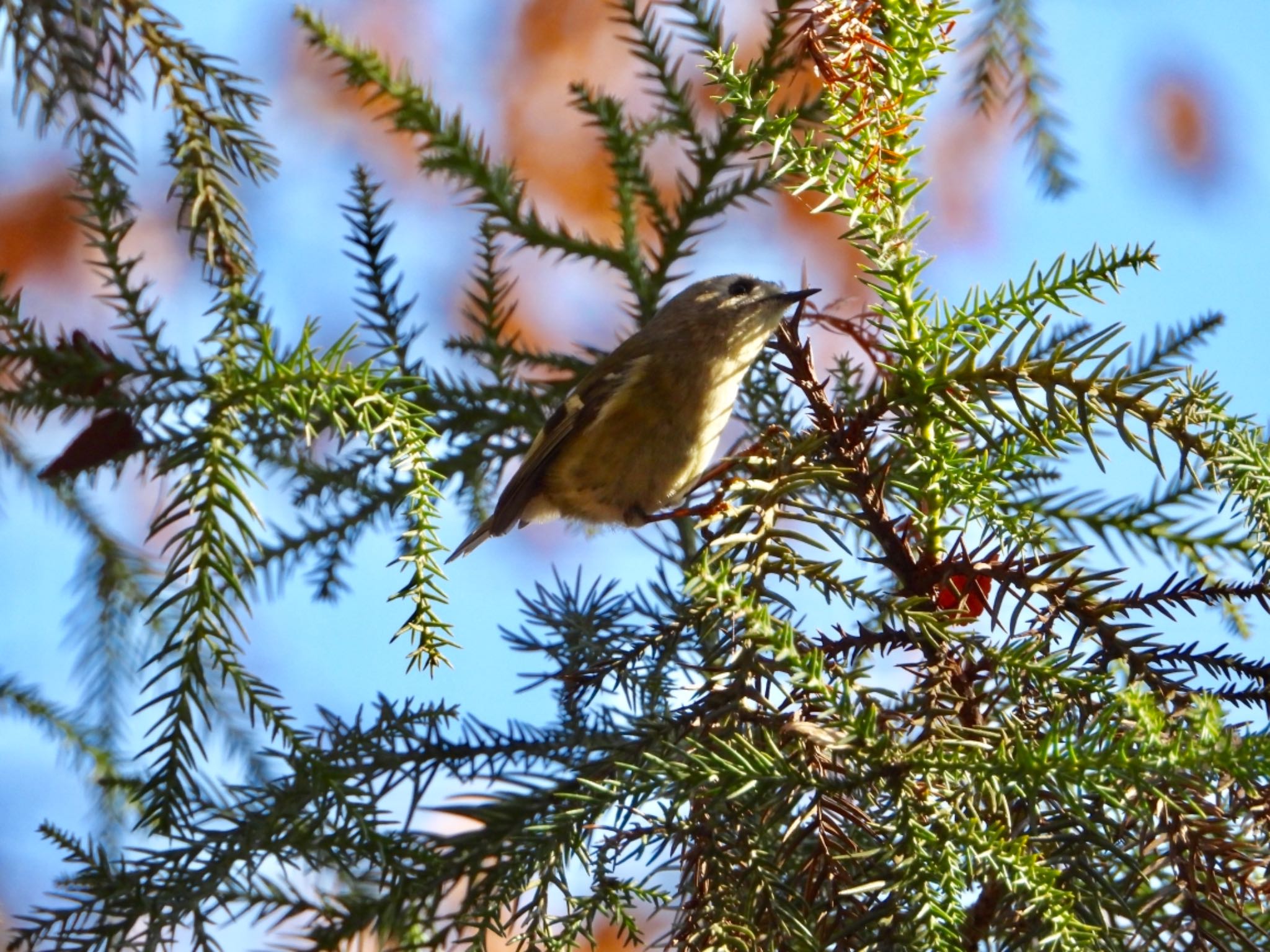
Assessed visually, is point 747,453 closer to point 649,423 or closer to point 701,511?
point 701,511

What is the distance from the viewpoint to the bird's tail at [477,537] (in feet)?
6.41

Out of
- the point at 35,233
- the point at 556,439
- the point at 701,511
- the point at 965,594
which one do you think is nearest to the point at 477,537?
the point at 556,439

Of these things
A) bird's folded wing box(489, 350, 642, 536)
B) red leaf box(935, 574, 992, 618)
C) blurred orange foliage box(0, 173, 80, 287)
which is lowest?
red leaf box(935, 574, 992, 618)

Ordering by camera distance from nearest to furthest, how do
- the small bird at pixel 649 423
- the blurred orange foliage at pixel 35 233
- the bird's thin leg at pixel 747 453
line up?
the bird's thin leg at pixel 747 453 < the small bird at pixel 649 423 < the blurred orange foliage at pixel 35 233

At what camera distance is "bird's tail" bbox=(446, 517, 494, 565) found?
1953 millimetres

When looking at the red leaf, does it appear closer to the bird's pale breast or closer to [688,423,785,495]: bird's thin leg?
[688,423,785,495]: bird's thin leg

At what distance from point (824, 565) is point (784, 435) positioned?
0.62 ft

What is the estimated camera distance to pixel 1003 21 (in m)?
1.88

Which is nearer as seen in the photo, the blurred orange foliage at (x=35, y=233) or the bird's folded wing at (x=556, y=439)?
the bird's folded wing at (x=556, y=439)

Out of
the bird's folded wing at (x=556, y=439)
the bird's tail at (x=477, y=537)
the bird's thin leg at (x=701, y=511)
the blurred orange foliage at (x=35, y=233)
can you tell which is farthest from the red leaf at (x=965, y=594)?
the blurred orange foliage at (x=35, y=233)

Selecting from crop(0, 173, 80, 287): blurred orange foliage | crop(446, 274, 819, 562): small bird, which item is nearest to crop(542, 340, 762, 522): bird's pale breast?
crop(446, 274, 819, 562): small bird

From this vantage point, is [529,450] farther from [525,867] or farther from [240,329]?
[525,867]

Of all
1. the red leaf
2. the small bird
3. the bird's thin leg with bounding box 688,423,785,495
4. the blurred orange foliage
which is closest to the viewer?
the red leaf

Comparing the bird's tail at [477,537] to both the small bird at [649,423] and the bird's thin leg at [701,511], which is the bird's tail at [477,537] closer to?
the small bird at [649,423]
